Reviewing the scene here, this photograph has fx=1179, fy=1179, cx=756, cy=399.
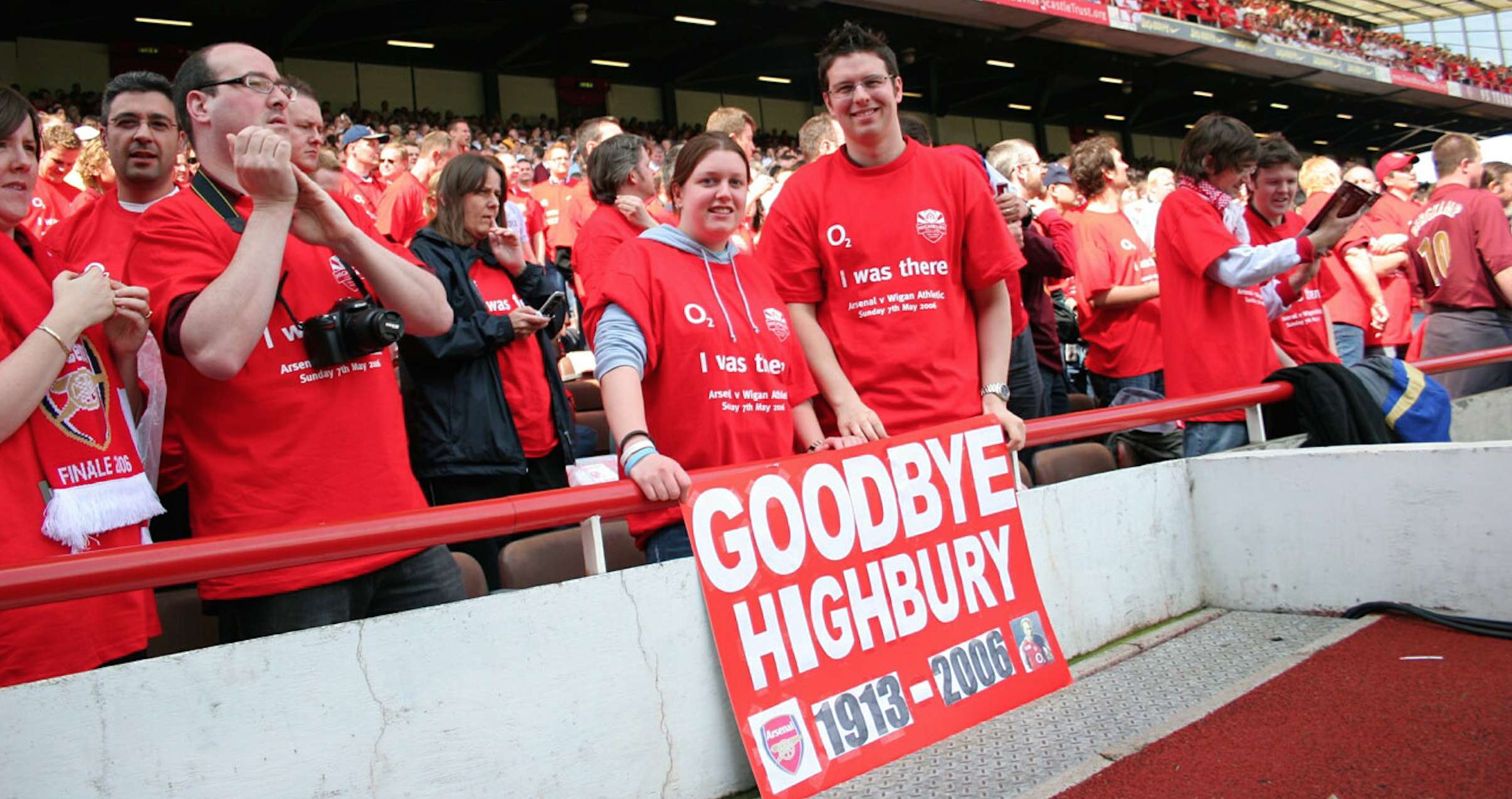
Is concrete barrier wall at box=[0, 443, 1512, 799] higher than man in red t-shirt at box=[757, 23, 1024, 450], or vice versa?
man in red t-shirt at box=[757, 23, 1024, 450]

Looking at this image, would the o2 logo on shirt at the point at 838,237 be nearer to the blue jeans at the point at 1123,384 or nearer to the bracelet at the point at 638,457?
the bracelet at the point at 638,457

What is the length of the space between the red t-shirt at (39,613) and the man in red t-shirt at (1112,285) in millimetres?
4523

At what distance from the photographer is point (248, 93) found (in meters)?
2.48

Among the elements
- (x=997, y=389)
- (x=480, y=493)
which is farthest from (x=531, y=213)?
(x=997, y=389)

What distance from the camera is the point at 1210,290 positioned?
14.8 ft

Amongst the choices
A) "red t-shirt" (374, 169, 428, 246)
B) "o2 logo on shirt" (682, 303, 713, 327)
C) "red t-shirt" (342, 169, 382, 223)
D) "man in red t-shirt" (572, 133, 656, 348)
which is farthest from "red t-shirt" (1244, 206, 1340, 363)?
"red t-shirt" (342, 169, 382, 223)

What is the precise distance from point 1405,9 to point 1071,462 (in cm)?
4585

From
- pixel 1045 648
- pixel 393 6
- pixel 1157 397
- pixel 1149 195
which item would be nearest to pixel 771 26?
pixel 393 6

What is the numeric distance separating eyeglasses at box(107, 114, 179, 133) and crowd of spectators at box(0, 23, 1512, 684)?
0.01 metres

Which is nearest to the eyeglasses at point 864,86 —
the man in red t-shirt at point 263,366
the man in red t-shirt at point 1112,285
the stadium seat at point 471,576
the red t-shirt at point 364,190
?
the man in red t-shirt at point 263,366

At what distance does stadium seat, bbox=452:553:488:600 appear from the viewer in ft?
10.2

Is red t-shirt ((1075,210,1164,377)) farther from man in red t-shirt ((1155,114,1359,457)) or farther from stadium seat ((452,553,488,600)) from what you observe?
stadium seat ((452,553,488,600))

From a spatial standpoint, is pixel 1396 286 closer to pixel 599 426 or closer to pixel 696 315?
pixel 599 426

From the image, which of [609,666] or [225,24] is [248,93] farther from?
[225,24]
